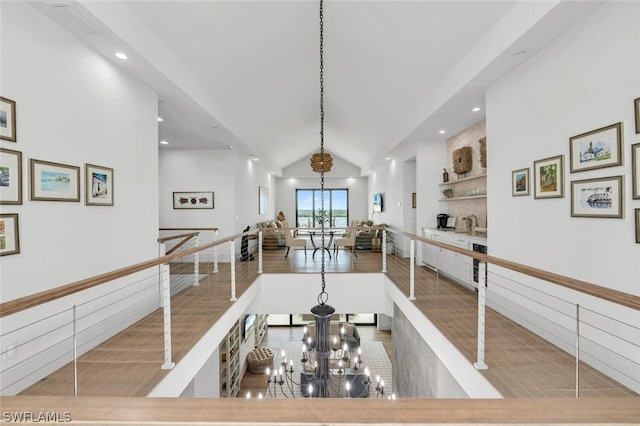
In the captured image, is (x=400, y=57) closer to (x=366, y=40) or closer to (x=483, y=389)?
(x=366, y=40)

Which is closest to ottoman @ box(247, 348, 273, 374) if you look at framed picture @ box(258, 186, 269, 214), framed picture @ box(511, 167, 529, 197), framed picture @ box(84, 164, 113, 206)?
framed picture @ box(258, 186, 269, 214)

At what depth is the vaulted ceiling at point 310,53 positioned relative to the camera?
2.78 metres

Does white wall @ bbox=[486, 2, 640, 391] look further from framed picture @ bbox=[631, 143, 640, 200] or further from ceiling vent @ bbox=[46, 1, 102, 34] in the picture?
ceiling vent @ bbox=[46, 1, 102, 34]

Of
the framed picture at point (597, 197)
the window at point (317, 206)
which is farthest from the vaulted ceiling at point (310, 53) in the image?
the window at point (317, 206)

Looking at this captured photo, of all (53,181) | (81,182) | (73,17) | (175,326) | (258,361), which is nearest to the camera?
(73,17)

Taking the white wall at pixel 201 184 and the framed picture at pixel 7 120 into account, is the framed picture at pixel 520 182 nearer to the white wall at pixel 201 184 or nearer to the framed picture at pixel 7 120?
the framed picture at pixel 7 120

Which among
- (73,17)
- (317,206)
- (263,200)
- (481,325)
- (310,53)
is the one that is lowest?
(481,325)

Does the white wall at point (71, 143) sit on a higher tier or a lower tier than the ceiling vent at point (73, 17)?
lower

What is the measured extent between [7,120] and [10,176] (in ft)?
1.33

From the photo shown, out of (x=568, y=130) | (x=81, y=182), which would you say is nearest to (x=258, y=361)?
(x=81, y=182)

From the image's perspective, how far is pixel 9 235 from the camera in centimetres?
220

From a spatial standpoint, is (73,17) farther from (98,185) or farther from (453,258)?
(453,258)

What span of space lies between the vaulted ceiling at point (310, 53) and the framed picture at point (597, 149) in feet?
3.19

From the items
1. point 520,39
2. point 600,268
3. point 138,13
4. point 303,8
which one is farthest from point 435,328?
point 138,13
